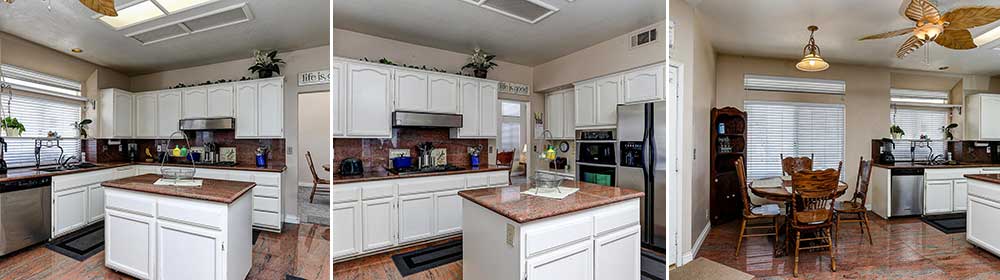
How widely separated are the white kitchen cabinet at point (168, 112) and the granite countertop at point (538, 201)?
3.12 feet

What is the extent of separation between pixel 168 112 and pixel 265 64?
10.8 inches

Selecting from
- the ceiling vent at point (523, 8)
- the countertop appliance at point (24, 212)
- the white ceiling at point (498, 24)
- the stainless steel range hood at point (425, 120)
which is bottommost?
the countertop appliance at point (24, 212)

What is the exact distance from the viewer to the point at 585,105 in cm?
121

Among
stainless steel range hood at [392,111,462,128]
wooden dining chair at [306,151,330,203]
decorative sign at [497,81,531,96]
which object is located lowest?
wooden dining chair at [306,151,330,203]

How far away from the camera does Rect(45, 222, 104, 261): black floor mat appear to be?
0.79 metres

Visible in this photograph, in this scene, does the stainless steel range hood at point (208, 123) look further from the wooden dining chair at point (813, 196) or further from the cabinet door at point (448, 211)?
the wooden dining chair at point (813, 196)

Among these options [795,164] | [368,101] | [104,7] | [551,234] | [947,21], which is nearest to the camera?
[104,7]

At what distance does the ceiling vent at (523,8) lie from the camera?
1.01 m

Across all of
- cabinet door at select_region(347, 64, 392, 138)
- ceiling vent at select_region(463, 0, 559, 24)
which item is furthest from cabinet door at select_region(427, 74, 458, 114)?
ceiling vent at select_region(463, 0, 559, 24)

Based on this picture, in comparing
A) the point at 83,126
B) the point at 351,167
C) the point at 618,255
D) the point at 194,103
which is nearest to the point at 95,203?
the point at 83,126

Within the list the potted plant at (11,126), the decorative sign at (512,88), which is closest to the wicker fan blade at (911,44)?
the decorative sign at (512,88)

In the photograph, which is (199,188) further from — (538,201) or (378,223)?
(538,201)

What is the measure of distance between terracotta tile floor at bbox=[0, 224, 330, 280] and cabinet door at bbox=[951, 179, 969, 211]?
677cm

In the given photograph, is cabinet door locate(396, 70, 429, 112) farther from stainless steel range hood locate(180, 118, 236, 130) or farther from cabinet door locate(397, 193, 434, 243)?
cabinet door locate(397, 193, 434, 243)
